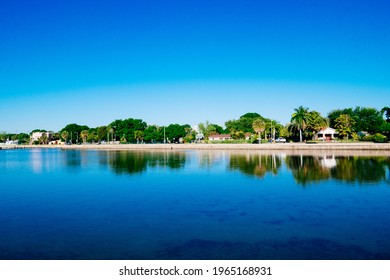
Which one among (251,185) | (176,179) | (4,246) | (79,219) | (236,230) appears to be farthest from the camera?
(176,179)

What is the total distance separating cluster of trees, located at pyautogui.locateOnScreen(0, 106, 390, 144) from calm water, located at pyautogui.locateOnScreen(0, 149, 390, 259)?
6377cm

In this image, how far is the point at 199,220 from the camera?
14.3 metres

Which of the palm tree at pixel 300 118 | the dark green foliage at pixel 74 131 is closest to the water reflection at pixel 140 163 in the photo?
the palm tree at pixel 300 118

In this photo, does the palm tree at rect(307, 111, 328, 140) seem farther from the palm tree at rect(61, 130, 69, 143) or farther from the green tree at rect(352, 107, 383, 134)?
the palm tree at rect(61, 130, 69, 143)

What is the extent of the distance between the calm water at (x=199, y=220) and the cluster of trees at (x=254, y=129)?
6377cm

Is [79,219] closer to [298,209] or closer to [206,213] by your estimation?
[206,213]

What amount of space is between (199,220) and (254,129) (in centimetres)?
8373

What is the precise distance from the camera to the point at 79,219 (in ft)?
48.8

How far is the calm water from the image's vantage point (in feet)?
34.4

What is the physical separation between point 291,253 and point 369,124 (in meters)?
99.1

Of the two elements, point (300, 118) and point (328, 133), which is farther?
point (328, 133)

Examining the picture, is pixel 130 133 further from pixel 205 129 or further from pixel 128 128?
pixel 205 129

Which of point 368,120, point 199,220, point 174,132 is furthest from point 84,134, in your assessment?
point 199,220
